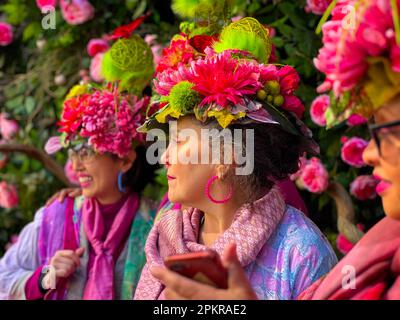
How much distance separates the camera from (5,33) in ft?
15.2

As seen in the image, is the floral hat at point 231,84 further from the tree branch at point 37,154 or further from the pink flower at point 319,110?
the tree branch at point 37,154

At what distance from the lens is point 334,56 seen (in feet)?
5.22

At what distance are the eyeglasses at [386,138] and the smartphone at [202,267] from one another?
0.41 metres

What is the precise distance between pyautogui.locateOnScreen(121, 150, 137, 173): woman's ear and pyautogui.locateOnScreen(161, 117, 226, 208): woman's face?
893 mm

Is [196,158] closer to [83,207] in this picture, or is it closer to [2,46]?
[83,207]

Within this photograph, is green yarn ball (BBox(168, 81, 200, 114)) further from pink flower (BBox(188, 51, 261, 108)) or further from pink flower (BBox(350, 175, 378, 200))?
pink flower (BBox(350, 175, 378, 200))

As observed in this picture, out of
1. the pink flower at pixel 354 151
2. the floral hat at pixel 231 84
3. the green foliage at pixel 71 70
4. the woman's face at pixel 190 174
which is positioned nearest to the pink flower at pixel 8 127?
the green foliage at pixel 71 70

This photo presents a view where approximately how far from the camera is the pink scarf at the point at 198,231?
2.21 meters

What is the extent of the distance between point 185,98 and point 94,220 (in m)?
1.07

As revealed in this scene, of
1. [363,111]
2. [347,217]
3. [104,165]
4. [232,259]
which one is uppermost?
[363,111]

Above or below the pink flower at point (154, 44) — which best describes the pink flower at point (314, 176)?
below
